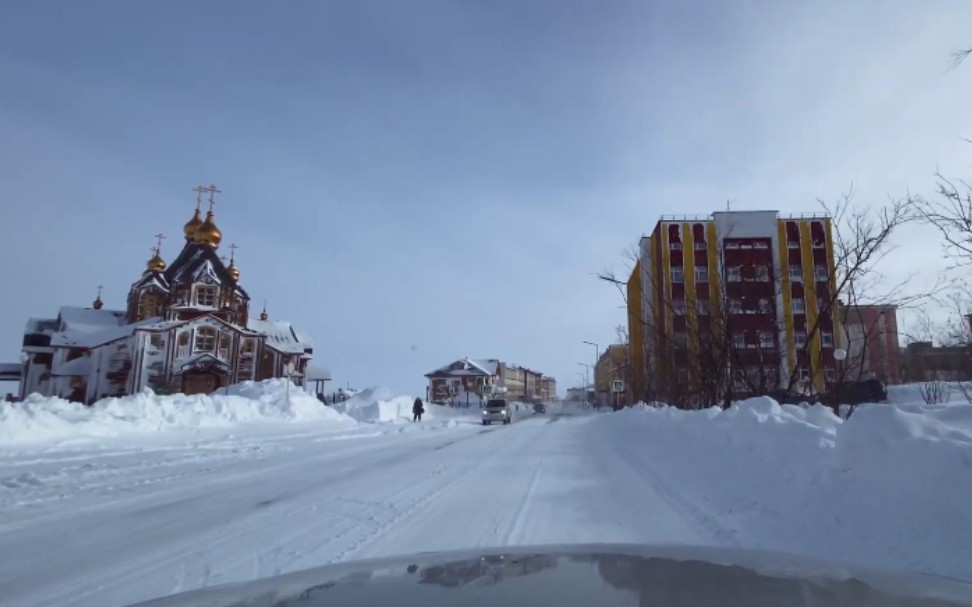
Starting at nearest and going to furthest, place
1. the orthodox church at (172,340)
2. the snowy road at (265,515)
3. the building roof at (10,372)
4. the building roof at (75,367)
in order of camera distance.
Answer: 1. the snowy road at (265,515)
2. the orthodox church at (172,340)
3. the building roof at (75,367)
4. the building roof at (10,372)

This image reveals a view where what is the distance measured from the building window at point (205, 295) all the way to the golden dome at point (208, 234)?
6.87 meters

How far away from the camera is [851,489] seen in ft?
20.1

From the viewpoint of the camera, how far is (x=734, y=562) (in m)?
3.13

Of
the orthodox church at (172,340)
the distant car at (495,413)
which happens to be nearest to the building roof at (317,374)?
the orthodox church at (172,340)

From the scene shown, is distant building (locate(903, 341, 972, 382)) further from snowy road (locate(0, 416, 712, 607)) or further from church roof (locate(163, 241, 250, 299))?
church roof (locate(163, 241, 250, 299))

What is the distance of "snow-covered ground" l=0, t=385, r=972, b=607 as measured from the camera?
491cm

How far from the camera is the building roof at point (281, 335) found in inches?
2723

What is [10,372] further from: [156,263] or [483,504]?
[483,504]

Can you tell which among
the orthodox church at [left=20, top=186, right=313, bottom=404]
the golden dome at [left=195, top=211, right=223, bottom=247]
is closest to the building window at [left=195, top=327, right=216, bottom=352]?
the orthodox church at [left=20, top=186, right=313, bottom=404]

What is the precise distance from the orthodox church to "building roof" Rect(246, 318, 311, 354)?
148 millimetres

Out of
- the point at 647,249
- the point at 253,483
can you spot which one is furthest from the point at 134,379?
the point at 253,483

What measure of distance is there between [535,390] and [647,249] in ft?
398

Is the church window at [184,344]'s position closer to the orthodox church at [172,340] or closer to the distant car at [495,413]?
the orthodox church at [172,340]

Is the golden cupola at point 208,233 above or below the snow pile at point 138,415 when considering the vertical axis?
above
